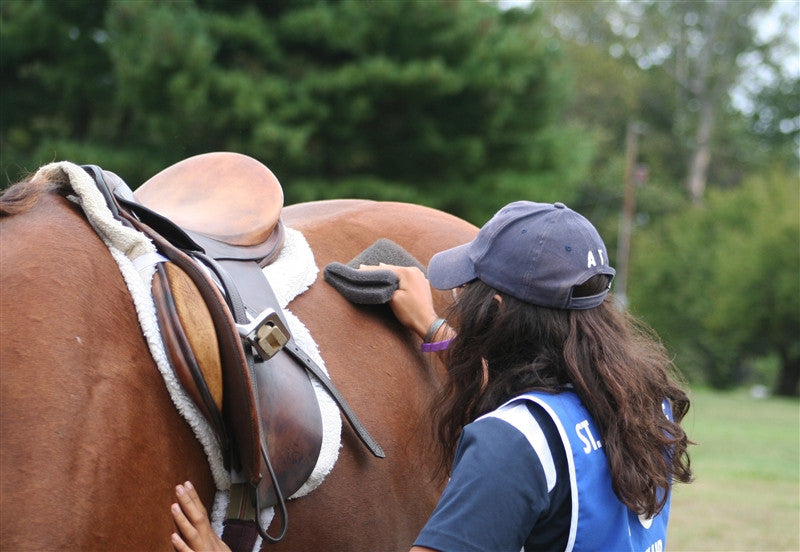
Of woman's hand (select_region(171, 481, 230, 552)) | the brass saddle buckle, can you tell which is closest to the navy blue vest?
the brass saddle buckle

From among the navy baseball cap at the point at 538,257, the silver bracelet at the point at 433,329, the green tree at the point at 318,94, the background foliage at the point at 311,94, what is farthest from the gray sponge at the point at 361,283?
the green tree at the point at 318,94

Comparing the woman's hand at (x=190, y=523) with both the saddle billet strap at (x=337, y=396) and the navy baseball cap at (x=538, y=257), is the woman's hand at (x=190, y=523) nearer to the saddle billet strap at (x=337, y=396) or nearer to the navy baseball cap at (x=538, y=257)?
the saddle billet strap at (x=337, y=396)

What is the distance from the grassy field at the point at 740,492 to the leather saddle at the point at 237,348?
3.37ft

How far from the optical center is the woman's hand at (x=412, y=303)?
229 cm

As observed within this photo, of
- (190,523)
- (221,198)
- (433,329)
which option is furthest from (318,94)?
(190,523)

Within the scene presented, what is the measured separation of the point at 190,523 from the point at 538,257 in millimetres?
777

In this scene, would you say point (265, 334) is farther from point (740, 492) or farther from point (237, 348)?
point (740, 492)

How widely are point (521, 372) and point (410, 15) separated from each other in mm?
10195

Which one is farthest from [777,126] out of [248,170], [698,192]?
[248,170]

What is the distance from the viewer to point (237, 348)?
1.58 metres

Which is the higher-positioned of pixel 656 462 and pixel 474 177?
pixel 656 462

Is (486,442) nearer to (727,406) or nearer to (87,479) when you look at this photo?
(87,479)

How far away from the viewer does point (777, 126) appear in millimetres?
36781

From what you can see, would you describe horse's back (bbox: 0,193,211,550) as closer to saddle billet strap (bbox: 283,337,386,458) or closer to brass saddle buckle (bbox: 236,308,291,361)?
brass saddle buckle (bbox: 236,308,291,361)
